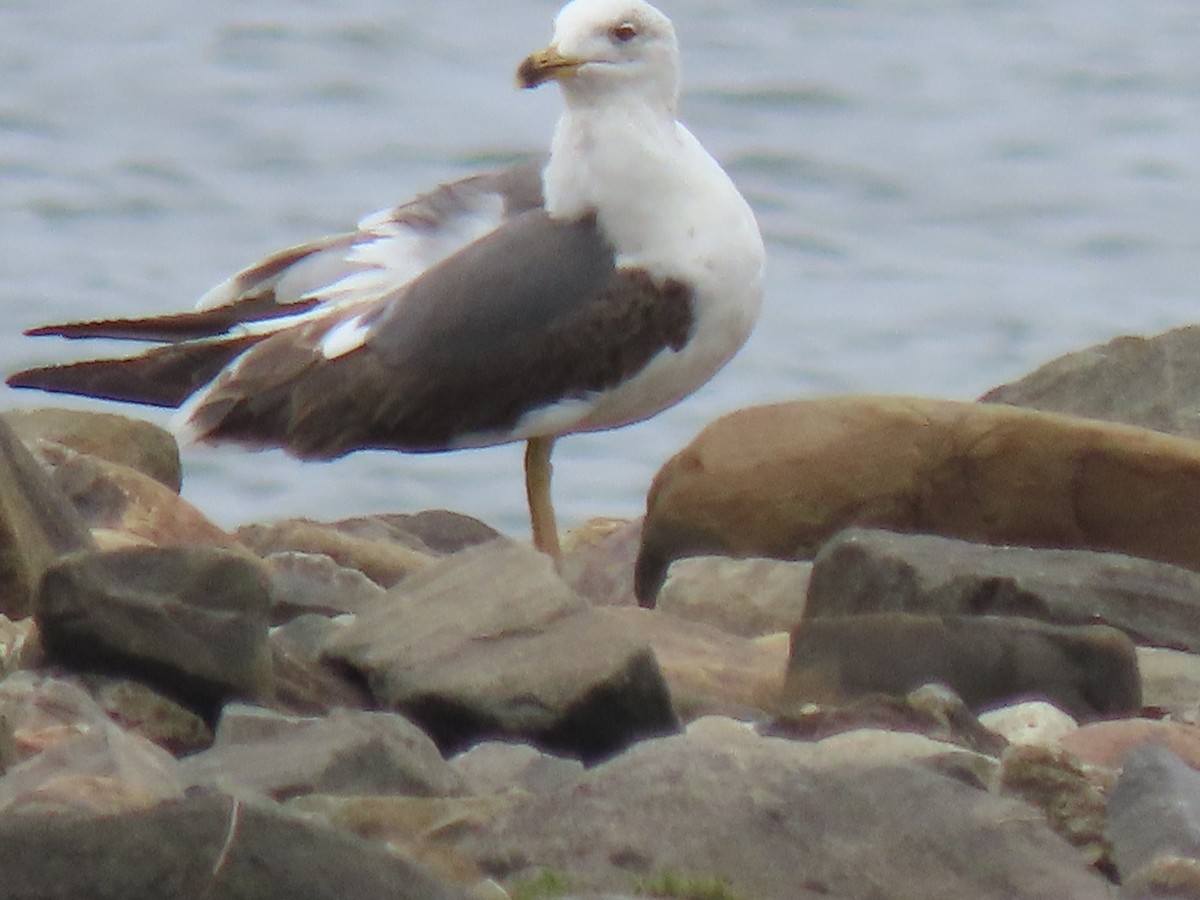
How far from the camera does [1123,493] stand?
617 centimetres

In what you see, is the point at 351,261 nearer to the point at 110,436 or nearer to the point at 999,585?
the point at 110,436

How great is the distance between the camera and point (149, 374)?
7.14 m

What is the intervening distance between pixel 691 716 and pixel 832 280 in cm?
896

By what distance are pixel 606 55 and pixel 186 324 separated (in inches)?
48.9

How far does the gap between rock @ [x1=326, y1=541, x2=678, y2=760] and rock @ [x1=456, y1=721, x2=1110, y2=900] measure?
585mm

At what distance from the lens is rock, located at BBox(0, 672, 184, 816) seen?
3639 mm

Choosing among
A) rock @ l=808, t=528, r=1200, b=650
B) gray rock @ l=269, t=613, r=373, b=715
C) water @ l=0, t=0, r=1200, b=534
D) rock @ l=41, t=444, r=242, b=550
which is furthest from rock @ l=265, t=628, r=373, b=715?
water @ l=0, t=0, r=1200, b=534

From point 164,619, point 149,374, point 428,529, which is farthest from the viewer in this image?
point 428,529

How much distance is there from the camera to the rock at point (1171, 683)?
5.13 m

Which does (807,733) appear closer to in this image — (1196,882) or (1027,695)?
(1027,695)

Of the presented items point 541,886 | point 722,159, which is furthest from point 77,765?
point 722,159

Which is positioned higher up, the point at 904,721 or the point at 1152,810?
the point at 1152,810

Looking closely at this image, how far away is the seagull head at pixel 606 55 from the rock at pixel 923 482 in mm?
986

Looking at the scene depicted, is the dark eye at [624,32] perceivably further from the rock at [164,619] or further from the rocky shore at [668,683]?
the rock at [164,619]
